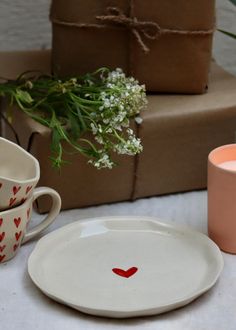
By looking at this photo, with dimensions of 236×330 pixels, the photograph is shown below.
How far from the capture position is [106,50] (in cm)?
72

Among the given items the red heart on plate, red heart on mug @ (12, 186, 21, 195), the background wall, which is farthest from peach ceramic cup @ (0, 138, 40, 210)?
the background wall

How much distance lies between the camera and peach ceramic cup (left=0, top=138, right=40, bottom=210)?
60cm

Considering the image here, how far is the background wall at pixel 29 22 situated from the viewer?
89 cm

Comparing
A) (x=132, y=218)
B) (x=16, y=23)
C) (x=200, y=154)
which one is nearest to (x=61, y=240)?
(x=132, y=218)

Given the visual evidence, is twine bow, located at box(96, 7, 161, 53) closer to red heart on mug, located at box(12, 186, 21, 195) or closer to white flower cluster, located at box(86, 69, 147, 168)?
white flower cluster, located at box(86, 69, 147, 168)

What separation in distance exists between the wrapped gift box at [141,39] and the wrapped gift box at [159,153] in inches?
1.1

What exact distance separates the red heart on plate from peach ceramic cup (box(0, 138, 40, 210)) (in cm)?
11

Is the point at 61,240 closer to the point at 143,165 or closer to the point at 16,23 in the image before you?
the point at 143,165

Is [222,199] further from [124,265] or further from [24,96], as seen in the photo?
[24,96]

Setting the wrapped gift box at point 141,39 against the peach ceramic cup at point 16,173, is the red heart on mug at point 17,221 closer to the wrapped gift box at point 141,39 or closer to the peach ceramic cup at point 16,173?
the peach ceramic cup at point 16,173

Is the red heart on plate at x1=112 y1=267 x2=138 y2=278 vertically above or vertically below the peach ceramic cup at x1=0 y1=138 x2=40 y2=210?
below

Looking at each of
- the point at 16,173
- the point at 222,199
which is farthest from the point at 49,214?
the point at 222,199

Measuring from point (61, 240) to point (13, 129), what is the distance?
0.55ft

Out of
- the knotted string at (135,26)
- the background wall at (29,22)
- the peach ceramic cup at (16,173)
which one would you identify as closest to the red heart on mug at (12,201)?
the peach ceramic cup at (16,173)
